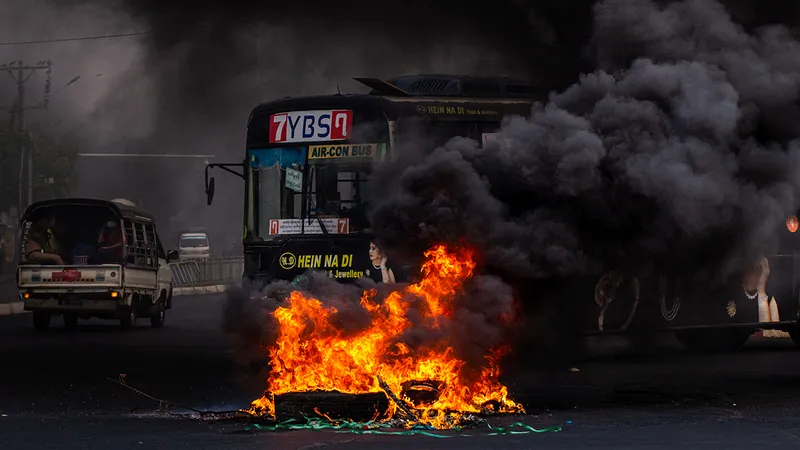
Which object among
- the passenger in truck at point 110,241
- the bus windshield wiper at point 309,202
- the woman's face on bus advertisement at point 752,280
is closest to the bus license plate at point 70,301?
the passenger in truck at point 110,241

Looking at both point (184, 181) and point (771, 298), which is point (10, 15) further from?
point (184, 181)

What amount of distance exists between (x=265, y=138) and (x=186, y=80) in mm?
12895

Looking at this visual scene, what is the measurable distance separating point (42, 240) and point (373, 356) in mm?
16594

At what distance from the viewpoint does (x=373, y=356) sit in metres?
10.2

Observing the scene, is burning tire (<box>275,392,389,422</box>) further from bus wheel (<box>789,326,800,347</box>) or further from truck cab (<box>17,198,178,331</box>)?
truck cab (<box>17,198,178,331</box>)

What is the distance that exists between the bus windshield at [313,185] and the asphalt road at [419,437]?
6.39 ft

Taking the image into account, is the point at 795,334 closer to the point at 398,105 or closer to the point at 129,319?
the point at 398,105

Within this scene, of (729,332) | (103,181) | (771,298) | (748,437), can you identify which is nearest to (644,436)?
(748,437)

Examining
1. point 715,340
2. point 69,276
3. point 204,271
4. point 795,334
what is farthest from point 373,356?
point 204,271

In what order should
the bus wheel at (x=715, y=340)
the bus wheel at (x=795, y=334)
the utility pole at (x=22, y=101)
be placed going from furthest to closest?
1. the utility pole at (x=22, y=101)
2. the bus wheel at (x=795, y=334)
3. the bus wheel at (x=715, y=340)

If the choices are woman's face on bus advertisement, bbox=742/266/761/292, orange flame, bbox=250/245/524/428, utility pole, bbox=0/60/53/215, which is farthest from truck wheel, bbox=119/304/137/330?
utility pole, bbox=0/60/53/215

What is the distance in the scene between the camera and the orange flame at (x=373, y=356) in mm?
10102

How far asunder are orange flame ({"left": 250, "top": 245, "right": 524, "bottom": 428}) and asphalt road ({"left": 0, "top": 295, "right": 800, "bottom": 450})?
468 mm

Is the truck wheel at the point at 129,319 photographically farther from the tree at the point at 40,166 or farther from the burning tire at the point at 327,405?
the tree at the point at 40,166
